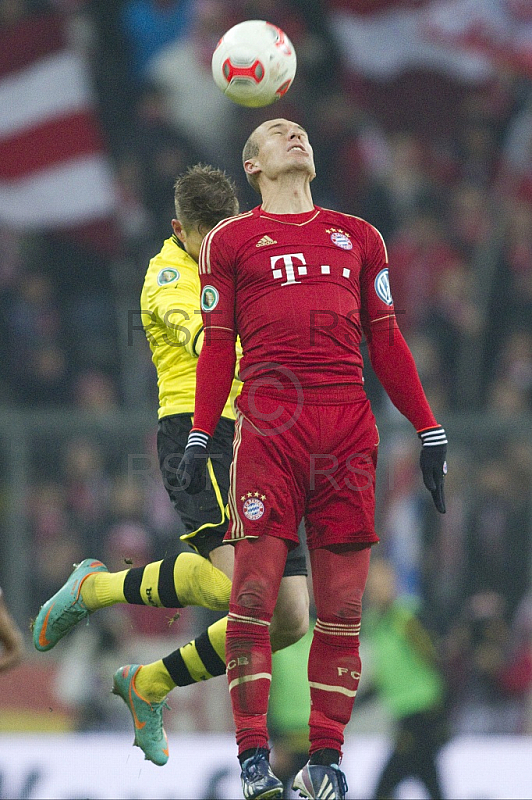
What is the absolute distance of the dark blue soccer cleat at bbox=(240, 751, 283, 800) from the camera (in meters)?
4.77

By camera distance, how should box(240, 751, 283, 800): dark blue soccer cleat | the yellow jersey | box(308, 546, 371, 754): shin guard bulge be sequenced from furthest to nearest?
the yellow jersey
box(308, 546, 371, 754): shin guard bulge
box(240, 751, 283, 800): dark blue soccer cleat

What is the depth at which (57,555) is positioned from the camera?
32.3 ft

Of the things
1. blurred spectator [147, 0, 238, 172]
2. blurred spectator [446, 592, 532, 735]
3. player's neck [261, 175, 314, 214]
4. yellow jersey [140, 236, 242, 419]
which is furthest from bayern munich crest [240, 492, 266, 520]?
blurred spectator [147, 0, 238, 172]

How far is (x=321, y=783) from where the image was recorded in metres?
4.89

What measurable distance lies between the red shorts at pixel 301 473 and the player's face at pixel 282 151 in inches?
36.4

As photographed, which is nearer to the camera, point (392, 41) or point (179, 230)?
point (179, 230)

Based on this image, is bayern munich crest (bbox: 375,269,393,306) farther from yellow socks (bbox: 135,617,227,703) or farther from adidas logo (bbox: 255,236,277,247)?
yellow socks (bbox: 135,617,227,703)

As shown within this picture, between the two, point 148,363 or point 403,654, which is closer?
point 403,654

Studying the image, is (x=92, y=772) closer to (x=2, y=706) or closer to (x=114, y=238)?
(x=2, y=706)

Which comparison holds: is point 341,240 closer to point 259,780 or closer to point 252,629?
point 252,629

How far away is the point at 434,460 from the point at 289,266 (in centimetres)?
93

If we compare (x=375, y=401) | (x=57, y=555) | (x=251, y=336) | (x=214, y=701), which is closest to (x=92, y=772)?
(x=214, y=701)

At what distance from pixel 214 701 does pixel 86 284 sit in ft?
15.5

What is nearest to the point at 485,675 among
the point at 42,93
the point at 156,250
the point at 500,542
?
the point at 500,542
